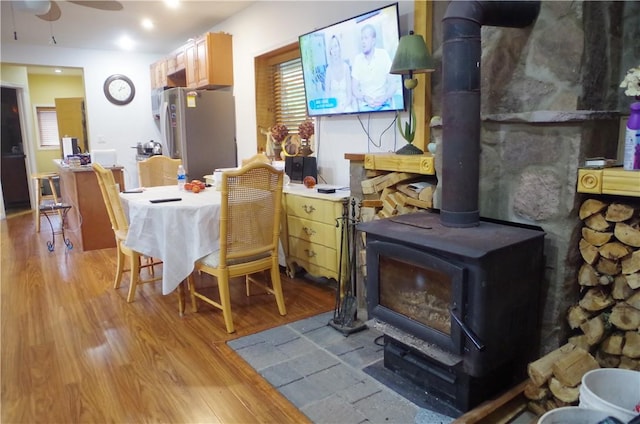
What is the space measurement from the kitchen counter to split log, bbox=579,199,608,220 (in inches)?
174

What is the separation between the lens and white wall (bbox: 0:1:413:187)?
3354 mm

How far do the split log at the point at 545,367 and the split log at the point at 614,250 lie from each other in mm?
394

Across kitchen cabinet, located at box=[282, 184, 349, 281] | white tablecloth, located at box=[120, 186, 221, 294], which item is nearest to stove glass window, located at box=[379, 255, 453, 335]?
kitchen cabinet, located at box=[282, 184, 349, 281]

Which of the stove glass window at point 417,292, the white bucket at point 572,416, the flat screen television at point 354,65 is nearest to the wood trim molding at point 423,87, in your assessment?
the flat screen television at point 354,65

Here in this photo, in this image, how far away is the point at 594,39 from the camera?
172 cm

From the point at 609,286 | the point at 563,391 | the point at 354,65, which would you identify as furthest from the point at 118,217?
the point at 609,286

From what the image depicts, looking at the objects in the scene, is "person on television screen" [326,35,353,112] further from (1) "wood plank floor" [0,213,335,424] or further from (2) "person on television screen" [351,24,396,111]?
(1) "wood plank floor" [0,213,335,424]

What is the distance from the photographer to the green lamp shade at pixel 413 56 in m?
2.32

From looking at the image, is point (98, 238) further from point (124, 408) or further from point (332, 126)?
point (124, 408)

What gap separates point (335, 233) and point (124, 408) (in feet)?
5.36

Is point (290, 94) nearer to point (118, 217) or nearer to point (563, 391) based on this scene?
point (118, 217)

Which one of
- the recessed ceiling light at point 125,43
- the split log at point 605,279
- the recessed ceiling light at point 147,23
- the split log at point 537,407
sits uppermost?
the recessed ceiling light at point 125,43

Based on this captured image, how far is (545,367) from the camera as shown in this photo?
5.57 feet

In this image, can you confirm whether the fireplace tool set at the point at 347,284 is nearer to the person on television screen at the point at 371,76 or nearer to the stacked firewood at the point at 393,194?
the stacked firewood at the point at 393,194
